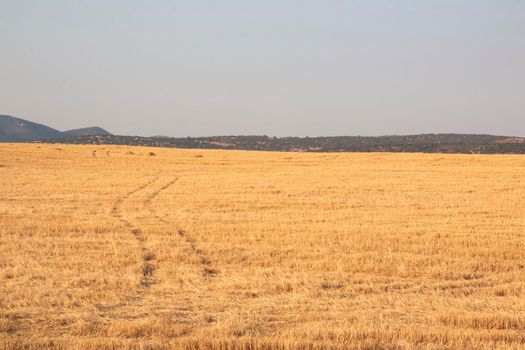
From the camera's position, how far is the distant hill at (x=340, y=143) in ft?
348

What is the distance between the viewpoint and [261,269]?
13234 millimetres

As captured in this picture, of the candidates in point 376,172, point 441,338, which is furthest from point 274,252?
point 376,172

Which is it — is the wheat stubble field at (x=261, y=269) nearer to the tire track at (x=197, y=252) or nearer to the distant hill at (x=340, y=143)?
the tire track at (x=197, y=252)

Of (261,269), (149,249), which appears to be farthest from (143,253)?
(261,269)

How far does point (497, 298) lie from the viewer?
34.8 feet

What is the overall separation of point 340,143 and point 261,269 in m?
127

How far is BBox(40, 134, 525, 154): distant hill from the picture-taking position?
348ft

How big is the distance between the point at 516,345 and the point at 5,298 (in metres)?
7.06

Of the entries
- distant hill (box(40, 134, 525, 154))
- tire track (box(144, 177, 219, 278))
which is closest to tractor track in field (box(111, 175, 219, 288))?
tire track (box(144, 177, 219, 278))

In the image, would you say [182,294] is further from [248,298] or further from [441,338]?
[441,338]

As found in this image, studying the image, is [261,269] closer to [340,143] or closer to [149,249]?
[149,249]

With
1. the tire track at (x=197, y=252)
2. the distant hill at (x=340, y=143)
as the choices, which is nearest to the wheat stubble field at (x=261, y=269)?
the tire track at (x=197, y=252)

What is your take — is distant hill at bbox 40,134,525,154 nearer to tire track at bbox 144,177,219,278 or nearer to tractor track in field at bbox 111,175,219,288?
tractor track in field at bbox 111,175,219,288

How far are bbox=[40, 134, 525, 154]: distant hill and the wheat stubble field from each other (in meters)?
76.0
